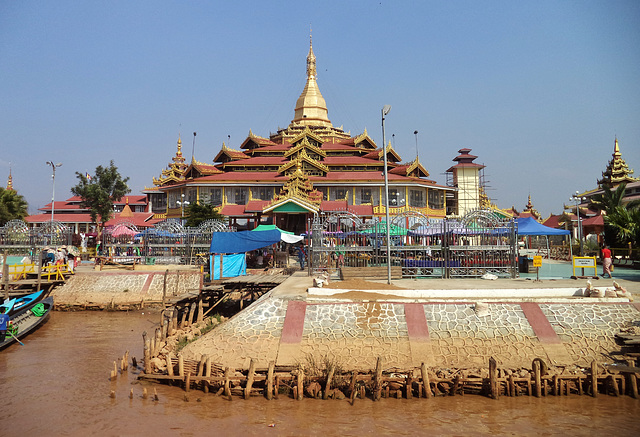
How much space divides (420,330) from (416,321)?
31cm

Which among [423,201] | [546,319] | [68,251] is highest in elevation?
[423,201]

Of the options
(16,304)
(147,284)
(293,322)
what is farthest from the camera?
(147,284)

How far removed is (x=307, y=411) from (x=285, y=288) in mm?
6069

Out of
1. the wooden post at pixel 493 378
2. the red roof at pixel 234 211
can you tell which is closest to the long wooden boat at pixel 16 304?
the wooden post at pixel 493 378

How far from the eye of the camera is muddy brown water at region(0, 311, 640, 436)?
9.98 meters

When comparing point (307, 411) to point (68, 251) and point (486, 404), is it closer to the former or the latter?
point (486, 404)

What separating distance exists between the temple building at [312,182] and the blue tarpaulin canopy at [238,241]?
11836 mm

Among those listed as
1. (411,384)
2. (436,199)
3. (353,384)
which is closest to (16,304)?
(353,384)

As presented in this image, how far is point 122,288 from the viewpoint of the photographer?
83.3 feet

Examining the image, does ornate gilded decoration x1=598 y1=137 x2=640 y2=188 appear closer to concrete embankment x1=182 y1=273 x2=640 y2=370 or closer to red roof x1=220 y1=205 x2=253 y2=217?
red roof x1=220 y1=205 x2=253 y2=217

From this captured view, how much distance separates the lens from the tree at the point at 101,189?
40.8m

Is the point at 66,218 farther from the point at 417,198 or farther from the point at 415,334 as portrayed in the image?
the point at 415,334

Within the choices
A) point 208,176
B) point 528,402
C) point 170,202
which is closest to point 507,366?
point 528,402

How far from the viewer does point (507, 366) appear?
12.3m
